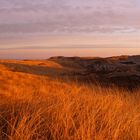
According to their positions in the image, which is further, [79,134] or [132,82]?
[132,82]

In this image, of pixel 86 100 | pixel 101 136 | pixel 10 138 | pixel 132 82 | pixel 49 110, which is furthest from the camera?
pixel 132 82

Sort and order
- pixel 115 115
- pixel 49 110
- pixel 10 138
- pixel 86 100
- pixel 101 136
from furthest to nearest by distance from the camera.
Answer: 1. pixel 86 100
2. pixel 115 115
3. pixel 49 110
4. pixel 101 136
5. pixel 10 138

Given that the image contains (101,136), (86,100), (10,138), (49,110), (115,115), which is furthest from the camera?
(86,100)

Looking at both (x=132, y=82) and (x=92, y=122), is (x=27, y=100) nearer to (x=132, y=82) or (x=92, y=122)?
(x=92, y=122)

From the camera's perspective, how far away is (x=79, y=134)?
16.3 ft

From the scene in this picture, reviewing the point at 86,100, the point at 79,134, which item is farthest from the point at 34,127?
the point at 86,100

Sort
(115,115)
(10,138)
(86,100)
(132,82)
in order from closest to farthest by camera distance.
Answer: (10,138) → (115,115) → (86,100) → (132,82)

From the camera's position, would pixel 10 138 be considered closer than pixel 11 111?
Yes

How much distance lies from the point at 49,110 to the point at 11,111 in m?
0.56

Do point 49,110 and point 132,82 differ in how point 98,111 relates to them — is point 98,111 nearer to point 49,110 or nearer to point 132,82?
point 49,110

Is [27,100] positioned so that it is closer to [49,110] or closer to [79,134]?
[49,110]

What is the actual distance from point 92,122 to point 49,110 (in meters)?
0.72

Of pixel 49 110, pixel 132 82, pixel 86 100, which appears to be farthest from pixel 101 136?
pixel 132 82

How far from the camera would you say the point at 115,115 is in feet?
20.5
